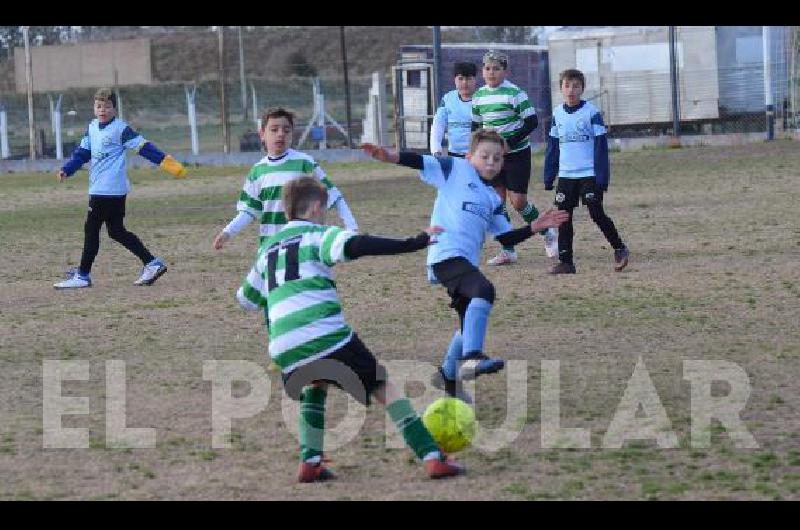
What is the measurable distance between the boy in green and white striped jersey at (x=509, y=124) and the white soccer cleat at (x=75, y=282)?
156 inches

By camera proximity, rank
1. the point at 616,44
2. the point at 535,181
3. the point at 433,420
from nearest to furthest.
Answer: the point at 433,420
the point at 535,181
the point at 616,44

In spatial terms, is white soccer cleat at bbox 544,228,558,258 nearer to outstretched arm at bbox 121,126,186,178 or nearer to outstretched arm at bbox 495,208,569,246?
outstretched arm at bbox 121,126,186,178

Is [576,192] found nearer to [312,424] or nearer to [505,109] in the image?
[505,109]

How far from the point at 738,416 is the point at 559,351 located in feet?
6.70

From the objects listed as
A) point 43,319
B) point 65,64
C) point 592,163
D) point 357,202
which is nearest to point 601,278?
point 592,163

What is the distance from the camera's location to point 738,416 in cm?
772

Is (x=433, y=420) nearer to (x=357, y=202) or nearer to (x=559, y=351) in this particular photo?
(x=559, y=351)

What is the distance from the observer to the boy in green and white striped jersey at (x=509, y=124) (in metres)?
14.2

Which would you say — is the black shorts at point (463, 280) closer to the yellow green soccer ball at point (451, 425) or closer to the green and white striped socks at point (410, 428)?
the yellow green soccer ball at point (451, 425)

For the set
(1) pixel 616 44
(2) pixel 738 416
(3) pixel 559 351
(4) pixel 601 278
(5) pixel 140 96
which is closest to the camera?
(2) pixel 738 416

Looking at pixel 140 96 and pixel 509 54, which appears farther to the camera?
pixel 140 96

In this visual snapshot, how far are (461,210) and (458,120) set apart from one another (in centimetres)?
646

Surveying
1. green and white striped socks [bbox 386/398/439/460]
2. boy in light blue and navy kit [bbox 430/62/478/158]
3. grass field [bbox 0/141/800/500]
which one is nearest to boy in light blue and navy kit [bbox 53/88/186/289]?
grass field [bbox 0/141/800/500]

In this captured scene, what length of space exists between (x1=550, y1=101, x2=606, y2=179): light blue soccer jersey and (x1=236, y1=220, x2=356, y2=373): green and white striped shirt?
6.85m
